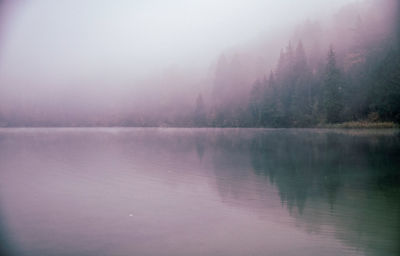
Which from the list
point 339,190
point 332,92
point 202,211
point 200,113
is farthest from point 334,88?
point 202,211

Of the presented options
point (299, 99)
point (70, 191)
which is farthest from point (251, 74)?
point (70, 191)

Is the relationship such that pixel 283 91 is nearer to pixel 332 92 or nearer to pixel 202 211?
pixel 332 92

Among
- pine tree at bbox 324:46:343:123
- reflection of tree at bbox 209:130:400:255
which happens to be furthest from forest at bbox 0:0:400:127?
reflection of tree at bbox 209:130:400:255

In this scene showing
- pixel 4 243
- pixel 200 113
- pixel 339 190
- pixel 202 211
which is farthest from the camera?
pixel 200 113

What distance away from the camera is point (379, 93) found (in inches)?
2261

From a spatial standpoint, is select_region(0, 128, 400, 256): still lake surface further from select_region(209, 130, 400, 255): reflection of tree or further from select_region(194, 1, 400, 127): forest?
select_region(194, 1, 400, 127): forest

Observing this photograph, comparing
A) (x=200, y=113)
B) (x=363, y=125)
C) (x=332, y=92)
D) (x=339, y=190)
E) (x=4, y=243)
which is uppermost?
(x=332, y=92)

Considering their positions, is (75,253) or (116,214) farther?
(116,214)

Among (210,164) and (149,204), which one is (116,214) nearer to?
(149,204)

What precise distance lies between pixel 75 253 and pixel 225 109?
317 feet

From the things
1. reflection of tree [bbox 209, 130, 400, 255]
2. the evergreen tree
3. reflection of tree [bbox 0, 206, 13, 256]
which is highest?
the evergreen tree

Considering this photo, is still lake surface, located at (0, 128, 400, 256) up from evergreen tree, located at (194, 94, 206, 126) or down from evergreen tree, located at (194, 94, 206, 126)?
→ down

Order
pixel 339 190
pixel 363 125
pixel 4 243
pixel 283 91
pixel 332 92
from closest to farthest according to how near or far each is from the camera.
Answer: pixel 4 243 → pixel 339 190 → pixel 363 125 → pixel 332 92 → pixel 283 91

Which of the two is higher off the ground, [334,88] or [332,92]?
[334,88]
